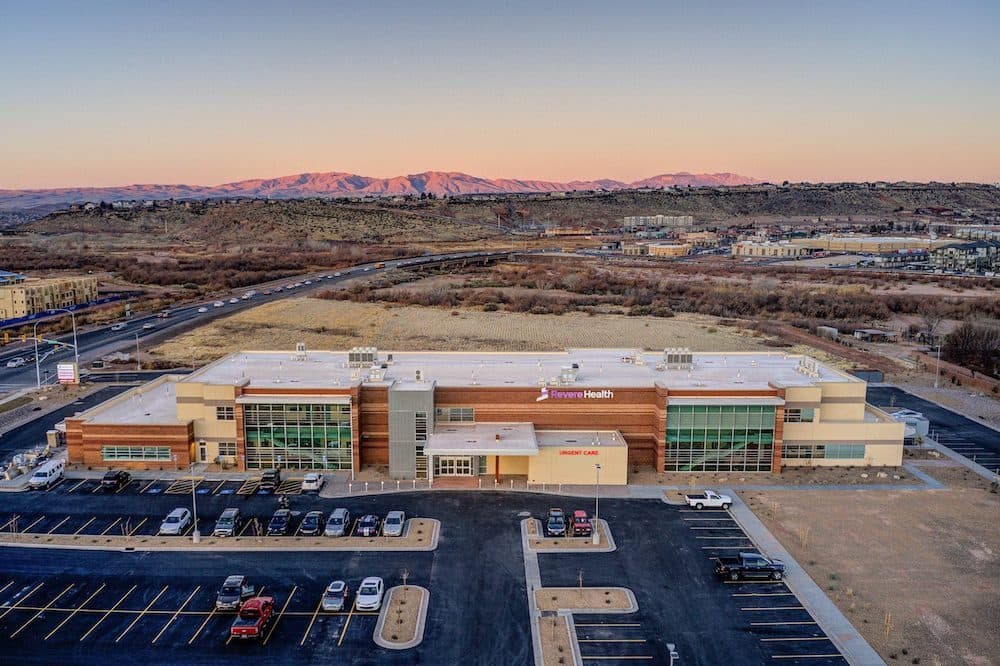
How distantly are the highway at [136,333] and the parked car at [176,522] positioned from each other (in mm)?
36495

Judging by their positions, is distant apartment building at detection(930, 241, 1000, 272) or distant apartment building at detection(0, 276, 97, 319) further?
distant apartment building at detection(930, 241, 1000, 272)

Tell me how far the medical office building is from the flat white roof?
39 centimetres

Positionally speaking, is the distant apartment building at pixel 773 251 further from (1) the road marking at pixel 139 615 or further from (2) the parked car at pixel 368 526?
(1) the road marking at pixel 139 615

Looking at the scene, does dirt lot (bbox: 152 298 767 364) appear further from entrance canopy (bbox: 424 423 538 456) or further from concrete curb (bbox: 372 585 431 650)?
concrete curb (bbox: 372 585 431 650)

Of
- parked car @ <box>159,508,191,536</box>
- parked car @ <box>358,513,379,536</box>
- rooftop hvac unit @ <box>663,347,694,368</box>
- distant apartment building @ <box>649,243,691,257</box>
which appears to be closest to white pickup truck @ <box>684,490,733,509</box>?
rooftop hvac unit @ <box>663,347,694,368</box>

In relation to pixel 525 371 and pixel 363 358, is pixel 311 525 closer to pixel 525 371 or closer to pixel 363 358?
pixel 363 358

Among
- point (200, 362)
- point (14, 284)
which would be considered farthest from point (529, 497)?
point (14, 284)

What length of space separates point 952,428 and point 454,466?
37009 millimetres

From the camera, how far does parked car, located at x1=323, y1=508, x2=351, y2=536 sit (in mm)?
34312

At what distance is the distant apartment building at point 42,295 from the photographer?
3735 inches

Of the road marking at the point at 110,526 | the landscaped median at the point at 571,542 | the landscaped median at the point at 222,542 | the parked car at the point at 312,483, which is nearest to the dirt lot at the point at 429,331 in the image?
the parked car at the point at 312,483

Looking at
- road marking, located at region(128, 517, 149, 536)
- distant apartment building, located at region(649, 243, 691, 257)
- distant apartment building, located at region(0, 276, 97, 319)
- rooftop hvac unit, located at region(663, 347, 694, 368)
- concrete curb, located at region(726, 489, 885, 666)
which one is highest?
distant apartment building, located at region(649, 243, 691, 257)

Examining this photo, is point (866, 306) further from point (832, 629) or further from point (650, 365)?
point (832, 629)

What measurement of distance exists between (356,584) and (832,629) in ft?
61.1
